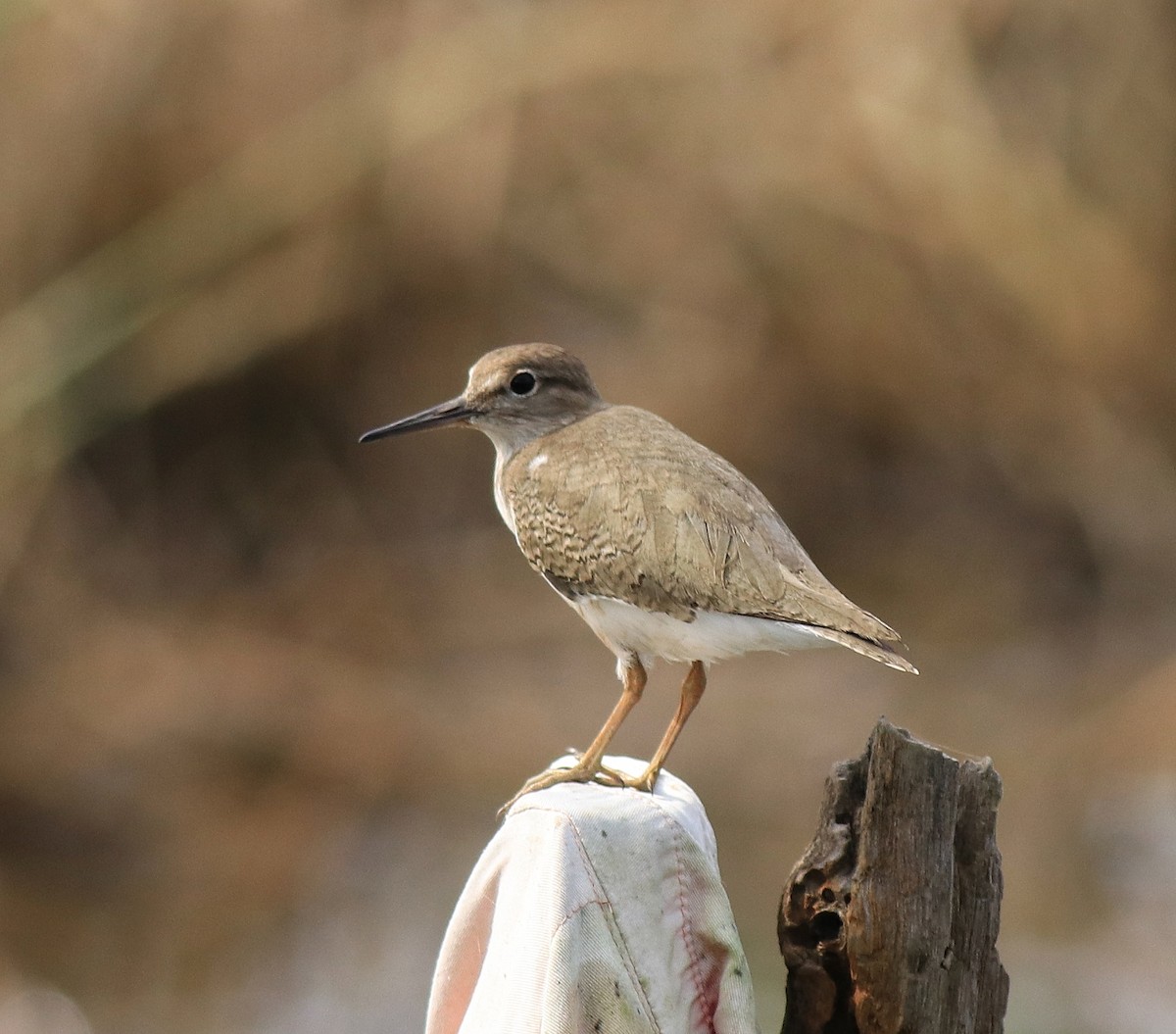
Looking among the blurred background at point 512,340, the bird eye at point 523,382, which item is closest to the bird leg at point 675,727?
the bird eye at point 523,382

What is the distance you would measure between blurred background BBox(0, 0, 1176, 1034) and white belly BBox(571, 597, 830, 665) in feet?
16.7

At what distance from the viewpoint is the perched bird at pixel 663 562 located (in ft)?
12.6

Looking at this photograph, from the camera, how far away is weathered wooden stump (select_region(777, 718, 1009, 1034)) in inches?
113

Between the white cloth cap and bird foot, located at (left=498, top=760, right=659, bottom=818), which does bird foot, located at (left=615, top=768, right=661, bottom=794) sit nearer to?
bird foot, located at (left=498, top=760, right=659, bottom=818)

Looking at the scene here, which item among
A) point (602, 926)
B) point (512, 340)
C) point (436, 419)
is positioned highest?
point (512, 340)

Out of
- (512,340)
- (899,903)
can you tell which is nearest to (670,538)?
(899,903)

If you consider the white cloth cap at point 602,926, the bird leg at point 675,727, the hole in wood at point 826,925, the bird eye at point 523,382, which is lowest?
the white cloth cap at point 602,926

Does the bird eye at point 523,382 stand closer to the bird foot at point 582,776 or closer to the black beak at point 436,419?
the black beak at point 436,419

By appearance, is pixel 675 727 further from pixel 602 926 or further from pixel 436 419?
pixel 436 419

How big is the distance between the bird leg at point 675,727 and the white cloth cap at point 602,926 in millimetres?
470

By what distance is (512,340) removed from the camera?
38.1 feet

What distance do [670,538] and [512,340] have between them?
782 cm

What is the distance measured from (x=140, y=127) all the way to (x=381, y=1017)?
6286 mm

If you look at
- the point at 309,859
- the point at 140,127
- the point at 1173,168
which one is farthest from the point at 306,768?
the point at 1173,168
